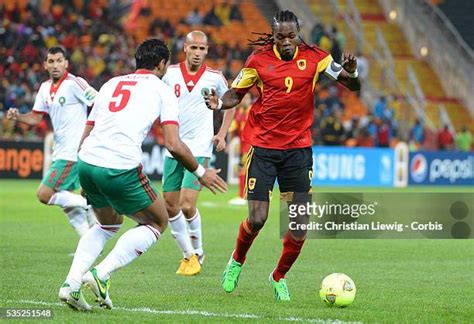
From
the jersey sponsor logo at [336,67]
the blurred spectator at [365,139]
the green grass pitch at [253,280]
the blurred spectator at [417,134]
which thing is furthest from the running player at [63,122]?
the blurred spectator at [417,134]

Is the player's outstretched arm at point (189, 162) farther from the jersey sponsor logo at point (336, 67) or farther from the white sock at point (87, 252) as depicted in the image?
the jersey sponsor logo at point (336, 67)

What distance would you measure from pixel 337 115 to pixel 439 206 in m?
21.6

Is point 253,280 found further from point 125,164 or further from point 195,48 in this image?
point 125,164

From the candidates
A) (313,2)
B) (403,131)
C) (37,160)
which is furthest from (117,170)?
(313,2)

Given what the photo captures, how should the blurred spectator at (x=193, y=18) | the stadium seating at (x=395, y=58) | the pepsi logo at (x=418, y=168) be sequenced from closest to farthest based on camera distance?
1. the pepsi logo at (x=418, y=168)
2. the blurred spectator at (x=193, y=18)
3. the stadium seating at (x=395, y=58)

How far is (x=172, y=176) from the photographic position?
39.2 feet

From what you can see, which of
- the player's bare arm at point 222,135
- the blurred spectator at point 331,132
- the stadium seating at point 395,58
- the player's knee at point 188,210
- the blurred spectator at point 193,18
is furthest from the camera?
the stadium seating at point 395,58

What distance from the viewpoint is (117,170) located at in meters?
8.25

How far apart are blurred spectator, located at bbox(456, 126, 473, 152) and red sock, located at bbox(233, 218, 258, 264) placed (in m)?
→ 25.7

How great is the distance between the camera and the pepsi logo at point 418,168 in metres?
32.2

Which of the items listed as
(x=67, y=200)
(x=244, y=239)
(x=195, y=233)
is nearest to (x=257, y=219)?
(x=244, y=239)

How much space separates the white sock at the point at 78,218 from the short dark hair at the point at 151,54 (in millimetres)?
5101

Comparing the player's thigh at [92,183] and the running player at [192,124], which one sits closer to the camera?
the player's thigh at [92,183]

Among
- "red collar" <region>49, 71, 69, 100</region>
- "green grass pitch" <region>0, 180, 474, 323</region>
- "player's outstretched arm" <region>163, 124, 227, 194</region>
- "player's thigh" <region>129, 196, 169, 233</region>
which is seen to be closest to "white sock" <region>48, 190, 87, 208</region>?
"green grass pitch" <region>0, 180, 474, 323</region>
